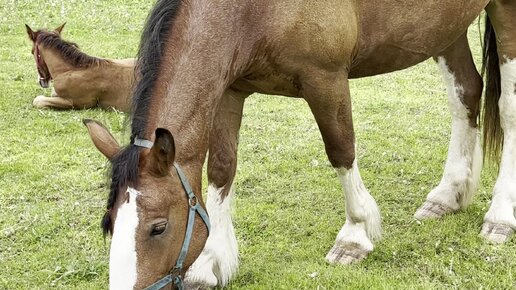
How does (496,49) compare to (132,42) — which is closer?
(496,49)

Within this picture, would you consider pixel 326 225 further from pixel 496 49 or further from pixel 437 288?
pixel 496 49

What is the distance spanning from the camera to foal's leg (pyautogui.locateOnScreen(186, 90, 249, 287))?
155 inches

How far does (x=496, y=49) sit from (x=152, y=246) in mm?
3089

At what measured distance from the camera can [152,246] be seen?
8.97 ft

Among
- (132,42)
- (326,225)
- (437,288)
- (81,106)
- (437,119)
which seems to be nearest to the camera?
(437,288)

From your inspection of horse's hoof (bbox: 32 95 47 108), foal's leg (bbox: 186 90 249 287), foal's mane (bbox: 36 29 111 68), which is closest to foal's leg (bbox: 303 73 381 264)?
foal's leg (bbox: 186 90 249 287)

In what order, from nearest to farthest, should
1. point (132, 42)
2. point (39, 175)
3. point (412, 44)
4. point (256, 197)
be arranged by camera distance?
point (412, 44) → point (256, 197) → point (39, 175) → point (132, 42)

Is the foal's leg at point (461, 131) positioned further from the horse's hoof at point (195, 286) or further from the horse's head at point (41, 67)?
the horse's head at point (41, 67)

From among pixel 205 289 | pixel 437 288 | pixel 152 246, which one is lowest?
pixel 205 289

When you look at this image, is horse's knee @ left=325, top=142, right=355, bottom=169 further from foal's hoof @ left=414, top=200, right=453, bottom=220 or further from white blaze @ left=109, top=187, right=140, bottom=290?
white blaze @ left=109, top=187, right=140, bottom=290

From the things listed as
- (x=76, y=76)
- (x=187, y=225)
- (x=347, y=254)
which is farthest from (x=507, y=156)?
(x=76, y=76)

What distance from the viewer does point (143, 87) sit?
9.92 ft

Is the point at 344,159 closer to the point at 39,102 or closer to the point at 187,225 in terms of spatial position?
the point at 187,225

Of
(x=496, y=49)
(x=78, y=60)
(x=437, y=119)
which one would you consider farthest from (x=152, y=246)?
(x=78, y=60)
